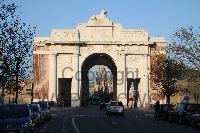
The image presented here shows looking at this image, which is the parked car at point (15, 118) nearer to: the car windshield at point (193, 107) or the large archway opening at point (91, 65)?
the car windshield at point (193, 107)

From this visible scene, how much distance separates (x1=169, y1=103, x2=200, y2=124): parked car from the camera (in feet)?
135

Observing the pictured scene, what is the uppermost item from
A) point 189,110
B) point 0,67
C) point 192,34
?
point 192,34

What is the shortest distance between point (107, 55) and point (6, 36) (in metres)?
61.5

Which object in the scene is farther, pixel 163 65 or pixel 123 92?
pixel 123 92

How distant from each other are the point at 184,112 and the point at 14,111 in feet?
68.5

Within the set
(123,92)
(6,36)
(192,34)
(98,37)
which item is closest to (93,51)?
(98,37)

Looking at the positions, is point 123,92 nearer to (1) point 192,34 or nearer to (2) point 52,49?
(2) point 52,49

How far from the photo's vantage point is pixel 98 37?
340 feet

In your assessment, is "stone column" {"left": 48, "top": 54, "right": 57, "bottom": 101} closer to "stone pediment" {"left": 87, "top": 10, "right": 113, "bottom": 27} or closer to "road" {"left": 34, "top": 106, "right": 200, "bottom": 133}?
"stone pediment" {"left": 87, "top": 10, "right": 113, "bottom": 27}

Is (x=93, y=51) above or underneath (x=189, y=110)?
above

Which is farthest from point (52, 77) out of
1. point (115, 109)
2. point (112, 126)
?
point (112, 126)

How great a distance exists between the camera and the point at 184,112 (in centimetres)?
4188

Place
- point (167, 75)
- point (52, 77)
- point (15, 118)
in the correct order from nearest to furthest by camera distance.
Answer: point (15, 118), point (167, 75), point (52, 77)

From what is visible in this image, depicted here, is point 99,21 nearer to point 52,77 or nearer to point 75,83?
point 75,83
